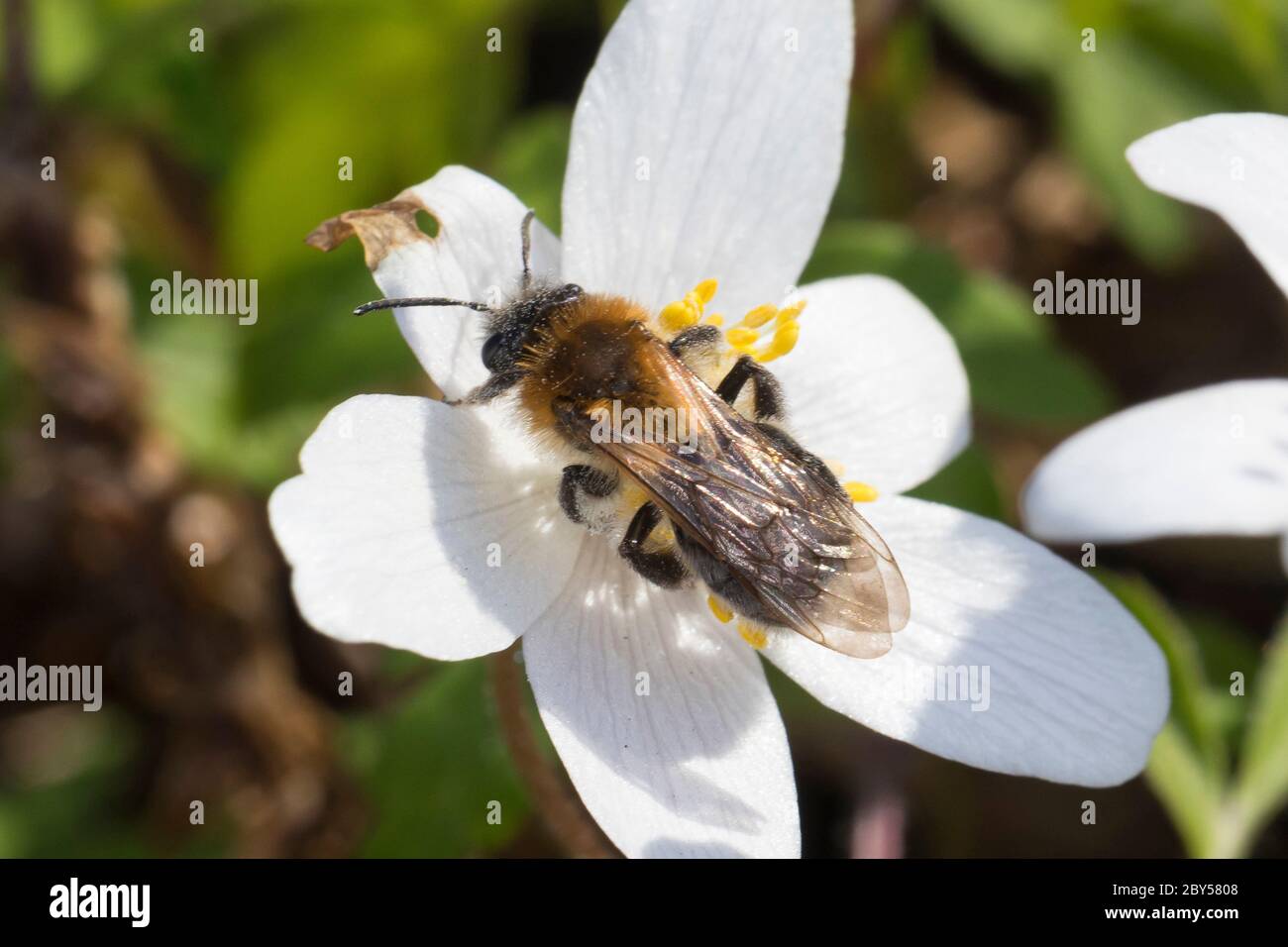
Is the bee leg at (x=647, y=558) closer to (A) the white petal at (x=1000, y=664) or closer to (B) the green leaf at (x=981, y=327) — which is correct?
(A) the white petal at (x=1000, y=664)

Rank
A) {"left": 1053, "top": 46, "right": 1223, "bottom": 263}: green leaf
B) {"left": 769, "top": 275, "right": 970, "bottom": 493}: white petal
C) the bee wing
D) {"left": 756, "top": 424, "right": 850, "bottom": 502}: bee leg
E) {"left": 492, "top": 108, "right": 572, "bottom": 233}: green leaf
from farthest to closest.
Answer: {"left": 1053, "top": 46, "right": 1223, "bottom": 263}: green leaf, {"left": 492, "top": 108, "right": 572, "bottom": 233}: green leaf, {"left": 769, "top": 275, "right": 970, "bottom": 493}: white petal, {"left": 756, "top": 424, "right": 850, "bottom": 502}: bee leg, the bee wing

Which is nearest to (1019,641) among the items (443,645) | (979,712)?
(979,712)

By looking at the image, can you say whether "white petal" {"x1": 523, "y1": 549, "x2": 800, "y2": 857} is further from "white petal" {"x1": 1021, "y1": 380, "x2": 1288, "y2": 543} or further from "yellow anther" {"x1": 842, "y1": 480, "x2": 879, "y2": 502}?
"white petal" {"x1": 1021, "y1": 380, "x2": 1288, "y2": 543}

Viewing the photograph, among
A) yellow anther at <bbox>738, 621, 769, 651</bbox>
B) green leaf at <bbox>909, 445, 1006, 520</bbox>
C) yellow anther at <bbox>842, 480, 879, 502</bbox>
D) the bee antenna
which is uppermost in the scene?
the bee antenna

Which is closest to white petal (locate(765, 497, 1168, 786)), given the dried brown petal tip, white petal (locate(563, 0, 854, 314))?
white petal (locate(563, 0, 854, 314))
